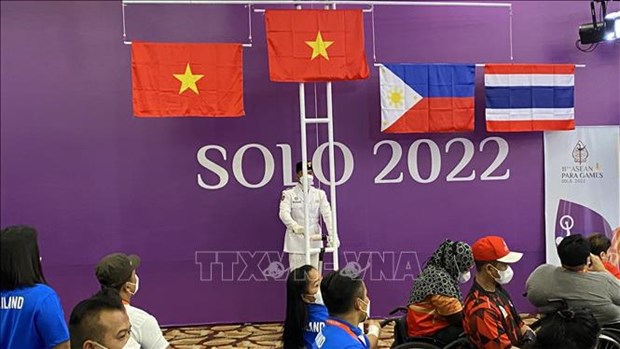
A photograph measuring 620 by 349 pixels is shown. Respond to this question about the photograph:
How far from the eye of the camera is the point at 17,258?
1990mm

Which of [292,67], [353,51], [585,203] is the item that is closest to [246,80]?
[292,67]

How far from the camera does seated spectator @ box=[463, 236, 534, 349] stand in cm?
261

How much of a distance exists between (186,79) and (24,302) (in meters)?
2.93

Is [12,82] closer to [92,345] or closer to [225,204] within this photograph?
[225,204]

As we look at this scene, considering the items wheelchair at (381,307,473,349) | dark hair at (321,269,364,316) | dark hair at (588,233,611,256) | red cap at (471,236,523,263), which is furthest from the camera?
dark hair at (588,233,611,256)

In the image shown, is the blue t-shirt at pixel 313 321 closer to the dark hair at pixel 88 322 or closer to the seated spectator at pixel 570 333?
the seated spectator at pixel 570 333

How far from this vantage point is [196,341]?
15.7ft

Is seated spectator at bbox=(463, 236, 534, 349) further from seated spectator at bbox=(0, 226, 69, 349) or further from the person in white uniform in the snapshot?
the person in white uniform

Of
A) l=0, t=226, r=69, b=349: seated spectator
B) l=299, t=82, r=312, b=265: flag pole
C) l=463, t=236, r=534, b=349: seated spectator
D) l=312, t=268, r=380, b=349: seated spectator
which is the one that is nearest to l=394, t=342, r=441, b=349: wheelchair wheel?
l=463, t=236, r=534, b=349: seated spectator

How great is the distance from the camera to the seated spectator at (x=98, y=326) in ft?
5.35

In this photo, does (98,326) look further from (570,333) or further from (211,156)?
(211,156)

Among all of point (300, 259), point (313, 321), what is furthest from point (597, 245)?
point (300, 259)

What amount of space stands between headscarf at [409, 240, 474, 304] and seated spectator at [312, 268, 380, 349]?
0.93 metres

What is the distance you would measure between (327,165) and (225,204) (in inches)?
38.1
